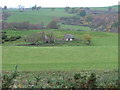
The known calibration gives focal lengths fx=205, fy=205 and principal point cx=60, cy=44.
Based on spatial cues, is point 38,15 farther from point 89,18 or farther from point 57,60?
point 57,60

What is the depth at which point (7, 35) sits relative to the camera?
2675cm

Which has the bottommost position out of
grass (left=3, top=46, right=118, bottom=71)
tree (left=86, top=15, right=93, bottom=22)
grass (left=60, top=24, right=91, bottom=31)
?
grass (left=3, top=46, right=118, bottom=71)

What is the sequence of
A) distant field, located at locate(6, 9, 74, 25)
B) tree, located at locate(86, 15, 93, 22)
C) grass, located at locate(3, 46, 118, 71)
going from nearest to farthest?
grass, located at locate(3, 46, 118, 71) → distant field, located at locate(6, 9, 74, 25) → tree, located at locate(86, 15, 93, 22)

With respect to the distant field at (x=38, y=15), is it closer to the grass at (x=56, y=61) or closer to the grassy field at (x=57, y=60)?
the grassy field at (x=57, y=60)

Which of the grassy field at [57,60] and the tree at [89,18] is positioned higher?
the tree at [89,18]

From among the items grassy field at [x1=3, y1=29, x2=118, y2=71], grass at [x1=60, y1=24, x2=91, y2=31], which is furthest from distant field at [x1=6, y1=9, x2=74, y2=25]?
grassy field at [x1=3, y1=29, x2=118, y2=71]

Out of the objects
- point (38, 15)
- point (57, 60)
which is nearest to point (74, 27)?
point (38, 15)

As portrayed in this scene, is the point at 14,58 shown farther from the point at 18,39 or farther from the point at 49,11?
the point at 49,11

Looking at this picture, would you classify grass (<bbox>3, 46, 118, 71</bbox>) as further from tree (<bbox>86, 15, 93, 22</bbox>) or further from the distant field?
tree (<bbox>86, 15, 93, 22</bbox>)

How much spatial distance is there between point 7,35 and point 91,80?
23524mm

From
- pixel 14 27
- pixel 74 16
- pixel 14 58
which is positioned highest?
pixel 74 16

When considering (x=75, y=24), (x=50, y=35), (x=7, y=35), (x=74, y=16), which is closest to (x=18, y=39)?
(x=7, y=35)

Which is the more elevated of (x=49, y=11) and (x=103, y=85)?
(x=49, y=11)

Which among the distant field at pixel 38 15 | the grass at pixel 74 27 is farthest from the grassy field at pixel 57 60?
the grass at pixel 74 27
